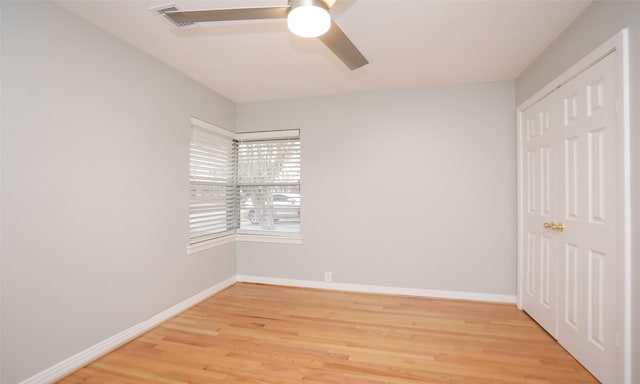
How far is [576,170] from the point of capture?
2.06 m

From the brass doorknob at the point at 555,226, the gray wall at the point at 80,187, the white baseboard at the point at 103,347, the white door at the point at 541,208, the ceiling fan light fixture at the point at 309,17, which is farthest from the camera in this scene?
the white door at the point at 541,208

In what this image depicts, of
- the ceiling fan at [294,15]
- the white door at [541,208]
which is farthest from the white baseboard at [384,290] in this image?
the ceiling fan at [294,15]

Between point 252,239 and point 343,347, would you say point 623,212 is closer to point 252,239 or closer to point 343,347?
point 343,347

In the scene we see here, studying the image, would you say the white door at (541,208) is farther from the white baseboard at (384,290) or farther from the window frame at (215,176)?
the window frame at (215,176)

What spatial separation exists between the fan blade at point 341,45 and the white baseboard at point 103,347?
2.63 meters

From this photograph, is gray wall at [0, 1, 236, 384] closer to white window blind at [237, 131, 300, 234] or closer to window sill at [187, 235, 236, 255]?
window sill at [187, 235, 236, 255]

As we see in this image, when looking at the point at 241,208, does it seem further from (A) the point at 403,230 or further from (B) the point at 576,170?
(B) the point at 576,170

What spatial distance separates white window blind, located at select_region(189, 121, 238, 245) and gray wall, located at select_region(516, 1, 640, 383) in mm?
3388

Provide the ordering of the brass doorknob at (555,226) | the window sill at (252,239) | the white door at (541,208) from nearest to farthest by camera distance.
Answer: the brass doorknob at (555,226)
the white door at (541,208)
the window sill at (252,239)

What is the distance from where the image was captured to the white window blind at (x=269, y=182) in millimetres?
3854

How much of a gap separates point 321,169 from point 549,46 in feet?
8.08

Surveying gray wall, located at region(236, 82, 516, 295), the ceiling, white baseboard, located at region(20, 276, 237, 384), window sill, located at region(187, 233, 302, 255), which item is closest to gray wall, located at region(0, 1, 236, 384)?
white baseboard, located at region(20, 276, 237, 384)

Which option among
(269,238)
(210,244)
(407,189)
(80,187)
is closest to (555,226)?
(407,189)

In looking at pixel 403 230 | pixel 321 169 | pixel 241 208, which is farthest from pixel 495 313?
pixel 241 208
